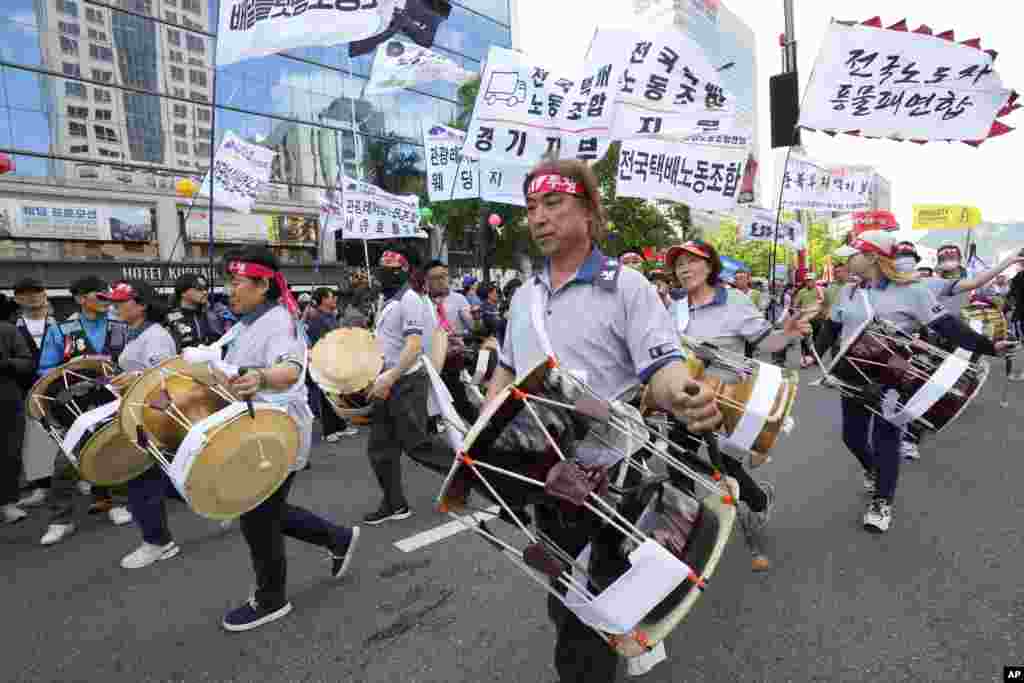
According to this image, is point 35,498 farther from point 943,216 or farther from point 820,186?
point 943,216

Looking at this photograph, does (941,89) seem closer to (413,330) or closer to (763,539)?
(763,539)

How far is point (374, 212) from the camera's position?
11.1 m

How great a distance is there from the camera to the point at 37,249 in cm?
2000

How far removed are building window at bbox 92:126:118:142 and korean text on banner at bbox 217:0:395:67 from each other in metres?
21.7

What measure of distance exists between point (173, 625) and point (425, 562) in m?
1.39

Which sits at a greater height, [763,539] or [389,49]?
[389,49]

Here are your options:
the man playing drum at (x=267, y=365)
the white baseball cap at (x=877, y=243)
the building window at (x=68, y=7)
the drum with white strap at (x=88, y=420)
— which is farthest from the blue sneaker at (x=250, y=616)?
the building window at (x=68, y=7)

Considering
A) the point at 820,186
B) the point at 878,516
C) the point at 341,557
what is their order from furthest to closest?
the point at 820,186 → the point at 878,516 → the point at 341,557

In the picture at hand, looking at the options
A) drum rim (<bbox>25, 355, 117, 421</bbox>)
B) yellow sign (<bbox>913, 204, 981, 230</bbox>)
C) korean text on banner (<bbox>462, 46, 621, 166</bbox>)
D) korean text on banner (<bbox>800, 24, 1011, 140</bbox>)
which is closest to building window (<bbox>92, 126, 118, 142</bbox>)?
korean text on banner (<bbox>462, 46, 621, 166</bbox>)

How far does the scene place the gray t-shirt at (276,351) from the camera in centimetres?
291

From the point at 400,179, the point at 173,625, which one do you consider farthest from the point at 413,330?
the point at 400,179

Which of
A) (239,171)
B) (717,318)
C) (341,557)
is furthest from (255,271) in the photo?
(239,171)

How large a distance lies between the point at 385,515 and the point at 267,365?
6.57 feet

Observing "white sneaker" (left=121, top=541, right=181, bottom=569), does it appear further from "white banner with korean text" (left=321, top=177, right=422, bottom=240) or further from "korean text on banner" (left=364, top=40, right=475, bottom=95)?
"white banner with korean text" (left=321, top=177, right=422, bottom=240)
